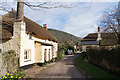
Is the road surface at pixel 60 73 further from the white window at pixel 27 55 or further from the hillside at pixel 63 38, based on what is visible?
the hillside at pixel 63 38

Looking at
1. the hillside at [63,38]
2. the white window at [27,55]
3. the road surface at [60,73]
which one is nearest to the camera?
the road surface at [60,73]

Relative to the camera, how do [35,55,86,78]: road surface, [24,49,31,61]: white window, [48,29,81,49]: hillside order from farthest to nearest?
[48,29,81,49]: hillside < [24,49,31,61]: white window < [35,55,86,78]: road surface

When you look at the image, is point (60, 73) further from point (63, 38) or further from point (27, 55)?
point (63, 38)

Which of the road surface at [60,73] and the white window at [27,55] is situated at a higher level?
the white window at [27,55]

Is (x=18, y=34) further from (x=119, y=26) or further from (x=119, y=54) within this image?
(x=119, y=26)

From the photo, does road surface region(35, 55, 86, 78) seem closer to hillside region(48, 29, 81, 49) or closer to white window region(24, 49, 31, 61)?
white window region(24, 49, 31, 61)

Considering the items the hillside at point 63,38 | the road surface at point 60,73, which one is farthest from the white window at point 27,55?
the hillside at point 63,38

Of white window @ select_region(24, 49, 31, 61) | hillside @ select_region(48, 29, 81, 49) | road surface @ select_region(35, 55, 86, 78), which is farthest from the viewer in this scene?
hillside @ select_region(48, 29, 81, 49)

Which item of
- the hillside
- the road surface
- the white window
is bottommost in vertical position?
the road surface

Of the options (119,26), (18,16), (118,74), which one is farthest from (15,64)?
(119,26)

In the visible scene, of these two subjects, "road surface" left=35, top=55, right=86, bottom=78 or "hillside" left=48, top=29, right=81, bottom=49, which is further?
"hillside" left=48, top=29, right=81, bottom=49

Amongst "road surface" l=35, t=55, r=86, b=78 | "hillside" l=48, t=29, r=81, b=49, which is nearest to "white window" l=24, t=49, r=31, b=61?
"road surface" l=35, t=55, r=86, b=78

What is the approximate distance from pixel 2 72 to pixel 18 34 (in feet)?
11.5

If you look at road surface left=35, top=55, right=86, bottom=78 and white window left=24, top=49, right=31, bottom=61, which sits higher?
white window left=24, top=49, right=31, bottom=61
